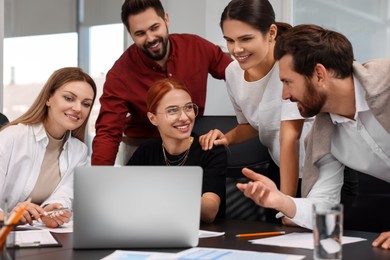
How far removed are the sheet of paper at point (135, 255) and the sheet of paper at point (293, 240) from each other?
0.29 meters

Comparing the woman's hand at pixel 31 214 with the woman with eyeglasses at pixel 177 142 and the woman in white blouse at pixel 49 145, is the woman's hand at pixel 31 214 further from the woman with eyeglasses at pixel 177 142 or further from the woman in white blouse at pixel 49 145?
the woman with eyeglasses at pixel 177 142

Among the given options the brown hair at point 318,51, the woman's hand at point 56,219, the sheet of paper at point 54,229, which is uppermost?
the brown hair at point 318,51

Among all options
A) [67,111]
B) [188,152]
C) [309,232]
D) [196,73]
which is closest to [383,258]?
[309,232]

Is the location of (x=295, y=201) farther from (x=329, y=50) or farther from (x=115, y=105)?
(x=115, y=105)

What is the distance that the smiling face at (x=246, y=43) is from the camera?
7.91 feet

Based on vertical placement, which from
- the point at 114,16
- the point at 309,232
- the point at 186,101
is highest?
the point at 114,16

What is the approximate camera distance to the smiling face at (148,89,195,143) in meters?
2.41

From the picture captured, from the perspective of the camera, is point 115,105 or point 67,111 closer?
point 67,111

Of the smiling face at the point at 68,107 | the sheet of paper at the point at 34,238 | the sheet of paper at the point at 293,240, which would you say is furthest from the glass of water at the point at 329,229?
the smiling face at the point at 68,107

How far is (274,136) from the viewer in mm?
2523

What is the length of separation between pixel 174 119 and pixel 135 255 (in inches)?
40.7

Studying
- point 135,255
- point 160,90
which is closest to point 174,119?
point 160,90

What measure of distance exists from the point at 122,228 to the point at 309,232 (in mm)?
608

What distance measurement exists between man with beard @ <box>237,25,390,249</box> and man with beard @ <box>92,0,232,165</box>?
0.95 meters
